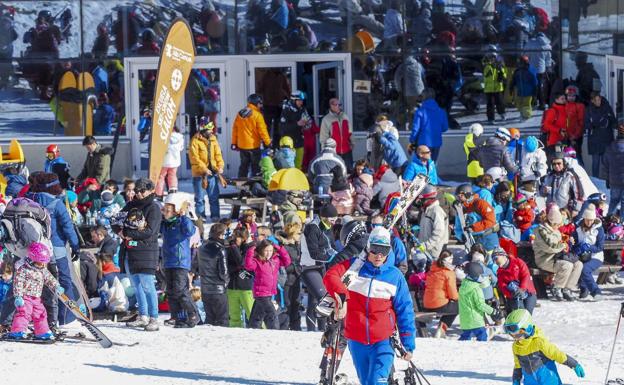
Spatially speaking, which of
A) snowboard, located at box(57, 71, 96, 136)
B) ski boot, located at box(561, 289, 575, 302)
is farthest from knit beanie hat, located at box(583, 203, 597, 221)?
snowboard, located at box(57, 71, 96, 136)

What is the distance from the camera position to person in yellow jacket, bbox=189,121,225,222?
2098cm

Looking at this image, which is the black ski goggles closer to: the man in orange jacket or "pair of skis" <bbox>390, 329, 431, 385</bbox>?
"pair of skis" <bbox>390, 329, 431, 385</bbox>

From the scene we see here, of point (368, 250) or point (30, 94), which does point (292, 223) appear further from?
point (30, 94)

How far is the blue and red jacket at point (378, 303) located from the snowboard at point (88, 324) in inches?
122

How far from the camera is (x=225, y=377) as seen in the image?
12.6 m

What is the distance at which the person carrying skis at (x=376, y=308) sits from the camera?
11047mm

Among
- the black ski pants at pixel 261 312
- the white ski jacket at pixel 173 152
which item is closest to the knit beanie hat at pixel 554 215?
the black ski pants at pixel 261 312

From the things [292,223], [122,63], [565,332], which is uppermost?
[122,63]

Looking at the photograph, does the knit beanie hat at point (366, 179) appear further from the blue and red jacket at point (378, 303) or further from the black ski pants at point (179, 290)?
the blue and red jacket at point (378, 303)

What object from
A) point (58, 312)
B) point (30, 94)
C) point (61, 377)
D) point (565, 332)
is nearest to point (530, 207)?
point (565, 332)

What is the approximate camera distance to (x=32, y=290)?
13172 mm

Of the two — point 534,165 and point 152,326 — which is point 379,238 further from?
point 534,165

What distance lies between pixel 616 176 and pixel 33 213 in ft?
30.1

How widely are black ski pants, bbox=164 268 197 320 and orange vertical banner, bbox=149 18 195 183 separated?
2389mm
